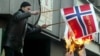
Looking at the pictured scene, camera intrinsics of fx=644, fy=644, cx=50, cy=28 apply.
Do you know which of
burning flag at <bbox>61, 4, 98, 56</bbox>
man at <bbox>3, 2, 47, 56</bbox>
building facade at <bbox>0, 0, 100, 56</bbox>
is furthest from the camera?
building facade at <bbox>0, 0, 100, 56</bbox>

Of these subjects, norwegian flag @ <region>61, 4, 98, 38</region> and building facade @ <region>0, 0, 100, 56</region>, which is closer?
norwegian flag @ <region>61, 4, 98, 38</region>

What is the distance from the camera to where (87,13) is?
767 inches

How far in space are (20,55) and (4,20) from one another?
2.82m

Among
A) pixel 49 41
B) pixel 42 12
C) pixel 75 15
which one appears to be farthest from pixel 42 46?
pixel 75 15

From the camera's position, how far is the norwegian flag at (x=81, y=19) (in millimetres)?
19438

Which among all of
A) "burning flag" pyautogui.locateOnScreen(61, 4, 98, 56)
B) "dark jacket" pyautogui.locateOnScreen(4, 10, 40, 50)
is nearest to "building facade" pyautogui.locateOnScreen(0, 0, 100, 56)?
"burning flag" pyautogui.locateOnScreen(61, 4, 98, 56)

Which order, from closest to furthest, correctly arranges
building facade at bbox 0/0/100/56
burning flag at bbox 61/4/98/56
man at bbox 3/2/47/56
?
man at bbox 3/2/47/56 → burning flag at bbox 61/4/98/56 → building facade at bbox 0/0/100/56

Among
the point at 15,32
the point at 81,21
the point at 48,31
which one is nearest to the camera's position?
the point at 15,32

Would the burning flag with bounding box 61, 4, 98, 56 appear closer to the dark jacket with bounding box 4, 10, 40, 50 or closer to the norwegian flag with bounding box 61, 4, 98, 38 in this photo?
the norwegian flag with bounding box 61, 4, 98, 38

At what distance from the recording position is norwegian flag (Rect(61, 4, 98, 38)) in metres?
19.4

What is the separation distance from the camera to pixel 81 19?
1952 cm

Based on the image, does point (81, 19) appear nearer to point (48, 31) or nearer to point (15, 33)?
point (15, 33)

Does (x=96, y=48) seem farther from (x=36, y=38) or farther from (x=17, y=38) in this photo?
(x=17, y=38)

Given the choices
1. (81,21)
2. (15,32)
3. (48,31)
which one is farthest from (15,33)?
(48,31)
